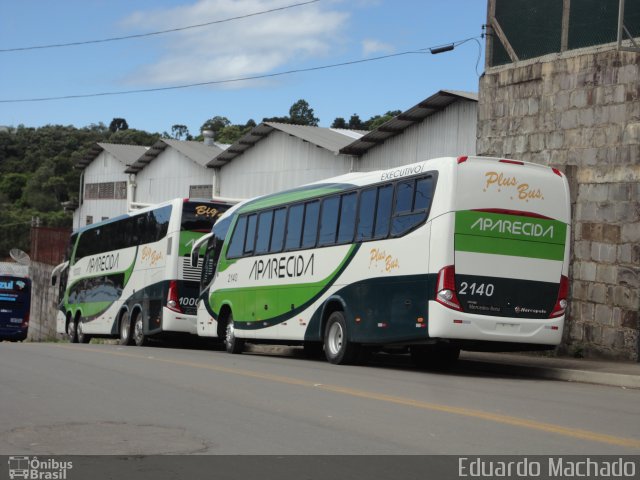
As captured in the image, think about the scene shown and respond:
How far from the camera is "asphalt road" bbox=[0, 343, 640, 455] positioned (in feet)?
26.8

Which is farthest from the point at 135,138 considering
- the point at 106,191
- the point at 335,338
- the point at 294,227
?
the point at 335,338

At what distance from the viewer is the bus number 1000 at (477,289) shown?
49.6ft

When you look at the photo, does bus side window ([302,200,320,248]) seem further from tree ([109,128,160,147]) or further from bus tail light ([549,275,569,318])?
tree ([109,128,160,147])

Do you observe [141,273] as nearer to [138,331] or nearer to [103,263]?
[138,331]

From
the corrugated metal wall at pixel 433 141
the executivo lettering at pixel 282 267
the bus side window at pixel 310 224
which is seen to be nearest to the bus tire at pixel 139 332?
the executivo lettering at pixel 282 267

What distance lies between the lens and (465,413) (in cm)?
1016

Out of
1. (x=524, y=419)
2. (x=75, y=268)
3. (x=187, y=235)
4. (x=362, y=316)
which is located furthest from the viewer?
(x=75, y=268)

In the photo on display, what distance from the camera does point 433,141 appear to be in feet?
94.9

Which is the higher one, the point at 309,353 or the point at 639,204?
the point at 639,204

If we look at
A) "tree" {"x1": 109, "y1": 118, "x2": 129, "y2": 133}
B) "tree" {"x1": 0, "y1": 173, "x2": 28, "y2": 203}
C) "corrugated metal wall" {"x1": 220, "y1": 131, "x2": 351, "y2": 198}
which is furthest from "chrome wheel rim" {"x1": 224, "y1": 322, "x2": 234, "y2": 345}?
"tree" {"x1": 109, "y1": 118, "x2": 129, "y2": 133}

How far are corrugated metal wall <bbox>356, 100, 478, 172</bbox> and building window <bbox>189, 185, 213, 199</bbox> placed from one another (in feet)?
42.5

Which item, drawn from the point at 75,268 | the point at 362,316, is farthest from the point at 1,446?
the point at 75,268

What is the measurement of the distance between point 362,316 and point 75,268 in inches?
A: 868

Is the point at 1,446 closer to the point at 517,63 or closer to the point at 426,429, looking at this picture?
the point at 426,429
